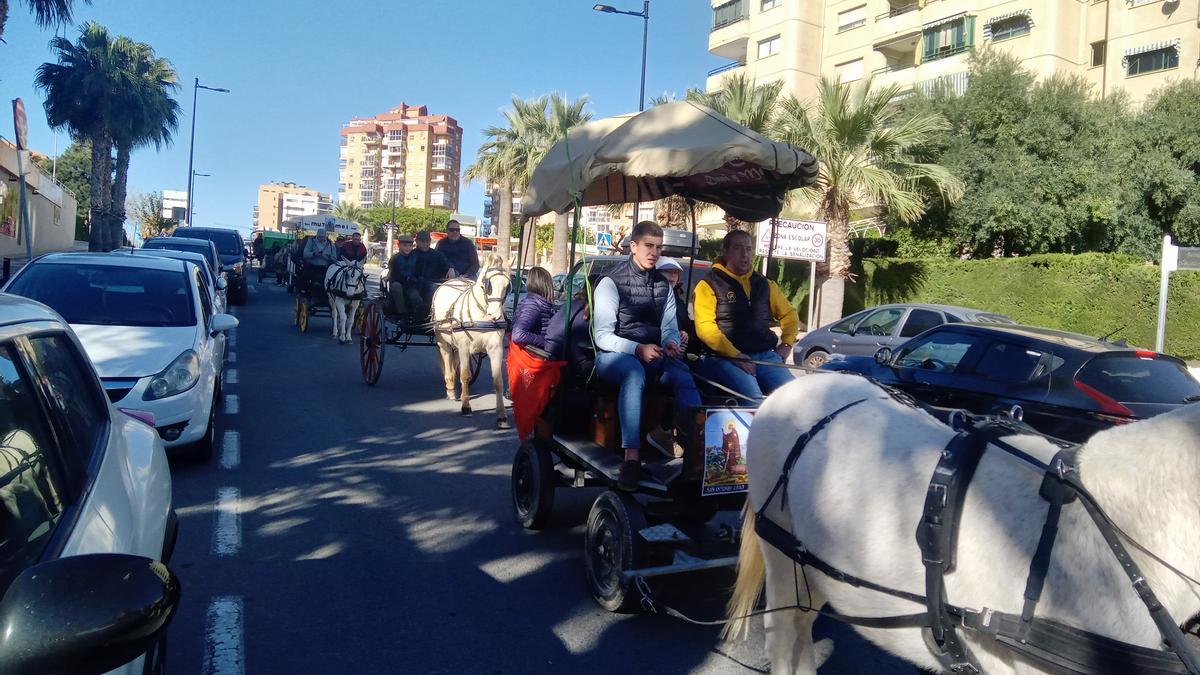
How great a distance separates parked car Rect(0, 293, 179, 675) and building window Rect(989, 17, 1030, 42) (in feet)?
126

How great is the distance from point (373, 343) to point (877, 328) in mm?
8652

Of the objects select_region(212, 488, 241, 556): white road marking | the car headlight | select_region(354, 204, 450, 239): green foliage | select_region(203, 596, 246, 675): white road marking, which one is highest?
select_region(354, 204, 450, 239): green foliage

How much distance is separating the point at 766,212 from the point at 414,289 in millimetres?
7064

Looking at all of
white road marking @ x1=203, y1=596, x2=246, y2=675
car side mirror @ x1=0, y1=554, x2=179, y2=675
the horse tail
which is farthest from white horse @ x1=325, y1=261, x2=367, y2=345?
Answer: car side mirror @ x1=0, y1=554, x2=179, y2=675

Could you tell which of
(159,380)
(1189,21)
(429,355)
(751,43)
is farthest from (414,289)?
(751,43)

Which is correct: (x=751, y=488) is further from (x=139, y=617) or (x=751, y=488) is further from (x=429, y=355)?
(x=429, y=355)

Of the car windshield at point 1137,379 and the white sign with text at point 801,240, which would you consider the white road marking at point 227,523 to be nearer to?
the car windshield at point 1137,379

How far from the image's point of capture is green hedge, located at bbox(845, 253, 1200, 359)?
19.5m

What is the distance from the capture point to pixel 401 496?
6.75 meters

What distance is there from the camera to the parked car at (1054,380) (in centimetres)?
725

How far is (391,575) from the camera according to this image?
202 inches

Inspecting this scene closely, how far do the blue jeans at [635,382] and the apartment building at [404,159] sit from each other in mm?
139929

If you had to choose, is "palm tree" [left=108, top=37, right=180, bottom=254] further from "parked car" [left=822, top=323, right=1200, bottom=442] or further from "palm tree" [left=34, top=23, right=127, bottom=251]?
"parked car" [left=822, top=323, right=1200, bottom=442]

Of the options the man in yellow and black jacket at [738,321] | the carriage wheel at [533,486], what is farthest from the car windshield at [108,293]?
the man in yellow and black jacket at [738,321]
